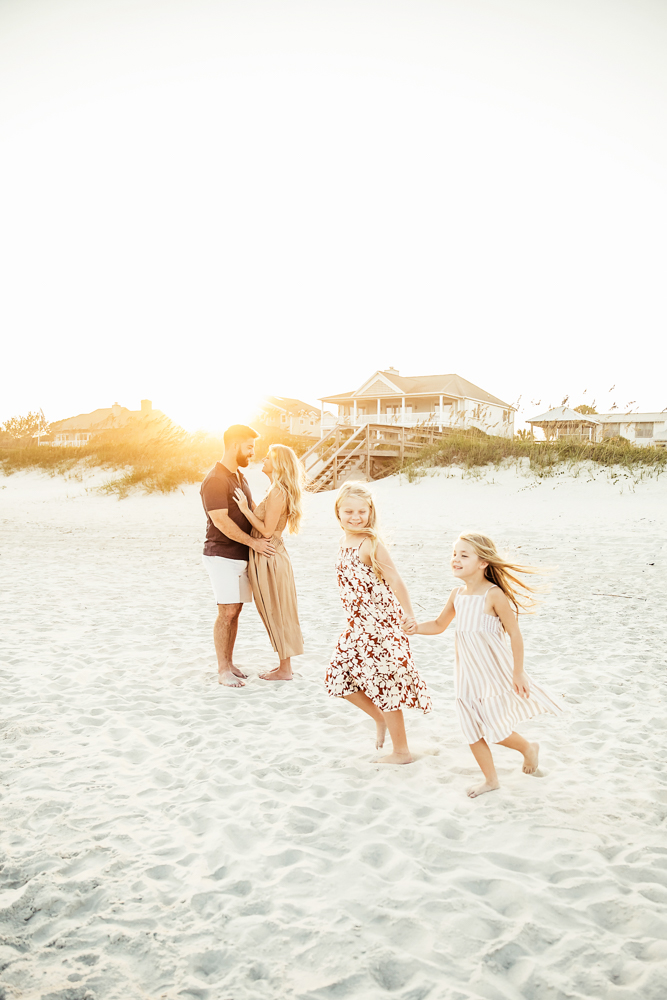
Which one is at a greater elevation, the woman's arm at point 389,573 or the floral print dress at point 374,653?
the woman's arm at point 389,573

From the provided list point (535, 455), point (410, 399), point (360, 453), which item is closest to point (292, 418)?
point (410, 399)

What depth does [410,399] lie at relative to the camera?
36469 mm

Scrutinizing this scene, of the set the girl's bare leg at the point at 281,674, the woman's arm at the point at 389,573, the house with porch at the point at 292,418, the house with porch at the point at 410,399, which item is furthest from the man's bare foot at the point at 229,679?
the house with porch at the point at 292,418

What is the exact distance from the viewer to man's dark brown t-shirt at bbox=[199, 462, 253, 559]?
14.8 ft

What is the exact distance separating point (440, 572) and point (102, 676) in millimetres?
5483

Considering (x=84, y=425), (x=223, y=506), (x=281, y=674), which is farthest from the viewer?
(x=84, y=425)

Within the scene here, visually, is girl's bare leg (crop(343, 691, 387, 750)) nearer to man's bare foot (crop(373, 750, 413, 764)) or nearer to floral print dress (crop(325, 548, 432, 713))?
floral print dress (crop(325, 548, 432, 713))

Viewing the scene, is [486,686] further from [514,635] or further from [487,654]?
[514,635]

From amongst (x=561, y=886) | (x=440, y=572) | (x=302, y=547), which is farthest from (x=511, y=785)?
(x=302, y=547)

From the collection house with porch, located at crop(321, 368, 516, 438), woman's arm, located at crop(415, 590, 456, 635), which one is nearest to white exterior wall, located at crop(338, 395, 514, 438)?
house with porch, located at crop(321, 368, 516, 438)

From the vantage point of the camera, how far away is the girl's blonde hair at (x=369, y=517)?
11.0 ft

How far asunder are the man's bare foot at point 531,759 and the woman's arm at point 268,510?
218 cm

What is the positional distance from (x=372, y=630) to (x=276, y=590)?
1364mm

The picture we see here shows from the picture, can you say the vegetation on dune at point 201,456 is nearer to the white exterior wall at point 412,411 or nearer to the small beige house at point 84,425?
the white exterior wall at point 412,411
